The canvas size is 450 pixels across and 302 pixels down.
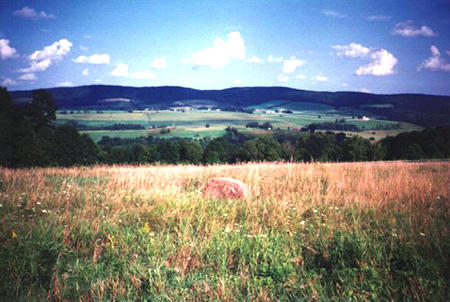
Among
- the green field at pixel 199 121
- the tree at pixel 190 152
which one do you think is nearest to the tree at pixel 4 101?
the tree at pixel 190 152

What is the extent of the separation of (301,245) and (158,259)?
2265 mm

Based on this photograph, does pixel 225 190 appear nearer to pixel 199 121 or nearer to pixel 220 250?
pixel 220 250

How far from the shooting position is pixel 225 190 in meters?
7.72

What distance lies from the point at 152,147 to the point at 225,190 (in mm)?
52938

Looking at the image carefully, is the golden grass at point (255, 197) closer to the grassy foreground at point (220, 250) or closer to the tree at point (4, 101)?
the grassy foreground at point (220, 250)

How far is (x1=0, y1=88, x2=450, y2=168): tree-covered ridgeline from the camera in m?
35.4

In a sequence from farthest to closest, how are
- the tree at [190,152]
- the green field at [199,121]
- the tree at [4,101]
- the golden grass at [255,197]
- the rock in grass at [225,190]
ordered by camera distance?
the green field at [199,121] → the tree at [190,152] → the tree at [4,101] → the rock in grass at [225,190] → the golden grass at [255,197]

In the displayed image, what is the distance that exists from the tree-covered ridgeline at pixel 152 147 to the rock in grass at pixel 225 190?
20.5m

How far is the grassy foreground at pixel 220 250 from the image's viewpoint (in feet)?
11.5

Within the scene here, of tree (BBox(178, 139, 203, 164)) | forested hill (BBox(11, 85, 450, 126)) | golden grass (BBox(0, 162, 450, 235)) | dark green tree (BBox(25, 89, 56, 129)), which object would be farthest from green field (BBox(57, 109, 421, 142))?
golden grass (BBox(0, 162, 450, 235))

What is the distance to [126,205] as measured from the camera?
6.66 meters

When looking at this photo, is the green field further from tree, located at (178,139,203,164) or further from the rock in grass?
the rock in grass

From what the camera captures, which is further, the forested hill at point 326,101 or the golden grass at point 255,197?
the forested hill at point 326,101

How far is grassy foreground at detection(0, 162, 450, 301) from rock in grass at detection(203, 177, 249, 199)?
0.74 meters
